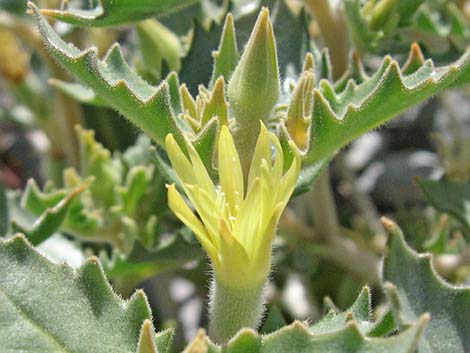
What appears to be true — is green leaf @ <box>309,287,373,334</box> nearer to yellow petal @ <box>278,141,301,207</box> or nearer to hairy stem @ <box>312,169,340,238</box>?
yellow petal @ <box>278,141,301,207</box>

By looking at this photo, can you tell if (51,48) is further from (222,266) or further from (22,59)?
(22,59)

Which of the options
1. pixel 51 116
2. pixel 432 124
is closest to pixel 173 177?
pixel 51 116

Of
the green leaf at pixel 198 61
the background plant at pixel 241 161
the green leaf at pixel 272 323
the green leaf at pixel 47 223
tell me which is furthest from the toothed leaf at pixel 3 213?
the green leaf at pixel 272 323

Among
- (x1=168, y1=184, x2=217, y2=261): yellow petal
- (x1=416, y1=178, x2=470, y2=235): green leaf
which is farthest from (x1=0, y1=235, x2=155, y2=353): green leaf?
(x1=416, y1=178, x2=470, y2=235): green leaf

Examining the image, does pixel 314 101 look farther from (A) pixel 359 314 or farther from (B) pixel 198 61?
(B) pixel 198 61

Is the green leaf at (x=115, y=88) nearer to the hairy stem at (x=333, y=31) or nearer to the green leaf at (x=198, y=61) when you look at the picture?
the green leaf at (x=198, y=61)

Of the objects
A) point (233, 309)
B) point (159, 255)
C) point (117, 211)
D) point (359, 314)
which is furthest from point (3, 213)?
point (359, 314)
